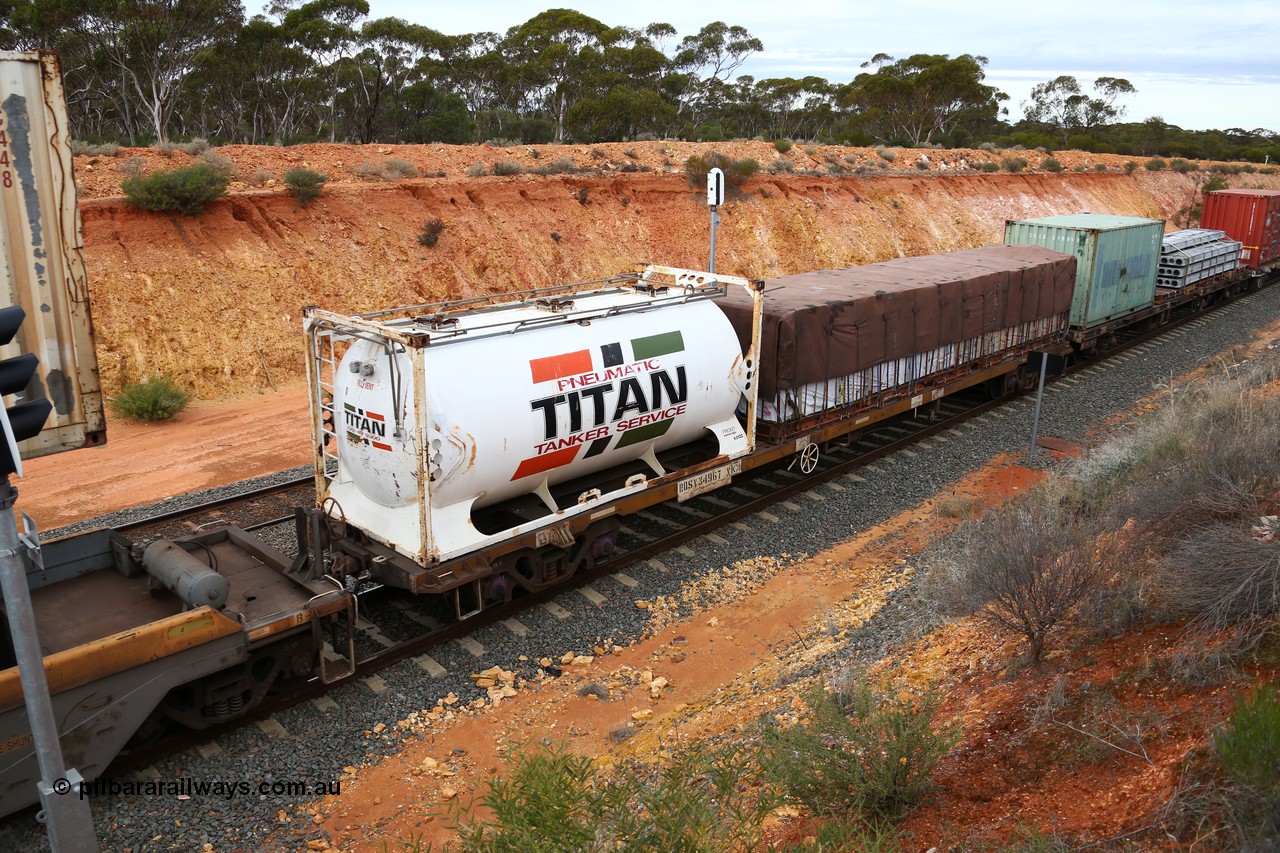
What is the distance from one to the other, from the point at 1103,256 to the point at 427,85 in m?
38.4

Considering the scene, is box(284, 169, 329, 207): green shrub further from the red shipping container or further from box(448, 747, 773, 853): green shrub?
the red shipping container

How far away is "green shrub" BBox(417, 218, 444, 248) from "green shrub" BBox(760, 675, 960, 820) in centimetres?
2087

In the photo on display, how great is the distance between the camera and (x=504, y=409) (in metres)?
8.93

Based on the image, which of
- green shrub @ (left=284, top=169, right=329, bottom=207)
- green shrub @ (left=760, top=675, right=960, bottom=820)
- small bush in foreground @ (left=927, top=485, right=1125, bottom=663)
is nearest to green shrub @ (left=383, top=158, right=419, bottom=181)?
green shrub @ (left=284, top=169, right=329, bottom=207)

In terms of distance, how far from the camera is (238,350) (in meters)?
20.0

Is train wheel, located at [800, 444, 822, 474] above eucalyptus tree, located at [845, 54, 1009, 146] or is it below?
below

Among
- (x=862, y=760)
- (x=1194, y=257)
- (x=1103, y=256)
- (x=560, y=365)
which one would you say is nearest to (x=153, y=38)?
(x=560, y=365)

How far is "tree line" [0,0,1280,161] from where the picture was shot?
3475 centimetres

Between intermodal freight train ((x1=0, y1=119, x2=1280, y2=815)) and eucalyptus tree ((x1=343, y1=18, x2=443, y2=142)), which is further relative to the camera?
eucalyptus tree ((x1=343, y1=18, x2=443, y2=142))

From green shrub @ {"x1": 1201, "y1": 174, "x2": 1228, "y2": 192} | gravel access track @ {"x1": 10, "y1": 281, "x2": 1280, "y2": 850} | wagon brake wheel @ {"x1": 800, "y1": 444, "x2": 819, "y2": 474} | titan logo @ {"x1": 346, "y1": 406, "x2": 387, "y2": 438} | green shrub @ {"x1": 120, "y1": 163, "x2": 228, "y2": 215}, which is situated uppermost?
green shrub @ {"x1": 1201, "y1": 174, "x2": 1228, "y2": 192}

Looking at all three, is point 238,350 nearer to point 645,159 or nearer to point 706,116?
point 645,159

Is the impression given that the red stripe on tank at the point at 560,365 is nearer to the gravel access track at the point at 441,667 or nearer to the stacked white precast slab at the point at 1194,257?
the gravel access track at the point at 441,667

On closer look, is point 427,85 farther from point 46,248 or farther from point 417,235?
point 46,248

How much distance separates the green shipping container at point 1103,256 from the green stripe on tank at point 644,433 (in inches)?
525
